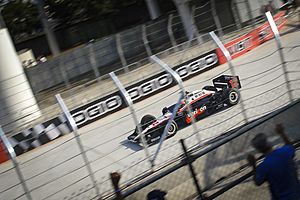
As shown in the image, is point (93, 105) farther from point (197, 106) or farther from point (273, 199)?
point (273, 199)

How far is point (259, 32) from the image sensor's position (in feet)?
44.2

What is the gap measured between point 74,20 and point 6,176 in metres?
24.0

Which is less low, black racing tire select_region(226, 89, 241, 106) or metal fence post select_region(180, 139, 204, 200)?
metal fence post select_region(180, 139, 204, 200)

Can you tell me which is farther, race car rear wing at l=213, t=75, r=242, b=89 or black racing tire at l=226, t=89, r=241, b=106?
race car rear wing at l=213, t=75, r=242, b=89

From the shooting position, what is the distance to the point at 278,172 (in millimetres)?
3420

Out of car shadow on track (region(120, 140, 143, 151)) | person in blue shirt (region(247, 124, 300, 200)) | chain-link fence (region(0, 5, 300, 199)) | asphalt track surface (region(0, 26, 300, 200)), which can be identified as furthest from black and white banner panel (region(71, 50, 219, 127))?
person in blue shirt (region(247, 124, 300, 200))

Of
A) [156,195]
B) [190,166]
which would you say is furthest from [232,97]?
[156,195]

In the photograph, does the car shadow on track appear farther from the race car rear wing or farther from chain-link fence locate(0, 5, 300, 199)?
the race car rear wing

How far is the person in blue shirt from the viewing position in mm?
3426

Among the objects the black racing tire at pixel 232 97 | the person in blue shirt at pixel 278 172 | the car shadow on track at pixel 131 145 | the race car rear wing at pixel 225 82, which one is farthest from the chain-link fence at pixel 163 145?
the person in blue shirt at pixel 278 172

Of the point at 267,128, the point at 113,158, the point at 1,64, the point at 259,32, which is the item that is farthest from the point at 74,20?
the point at 267,128

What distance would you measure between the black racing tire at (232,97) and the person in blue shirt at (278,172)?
473cm

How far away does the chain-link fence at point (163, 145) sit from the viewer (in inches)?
175

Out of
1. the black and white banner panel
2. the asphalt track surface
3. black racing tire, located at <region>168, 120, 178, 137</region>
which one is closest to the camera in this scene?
the asphalt track surface
